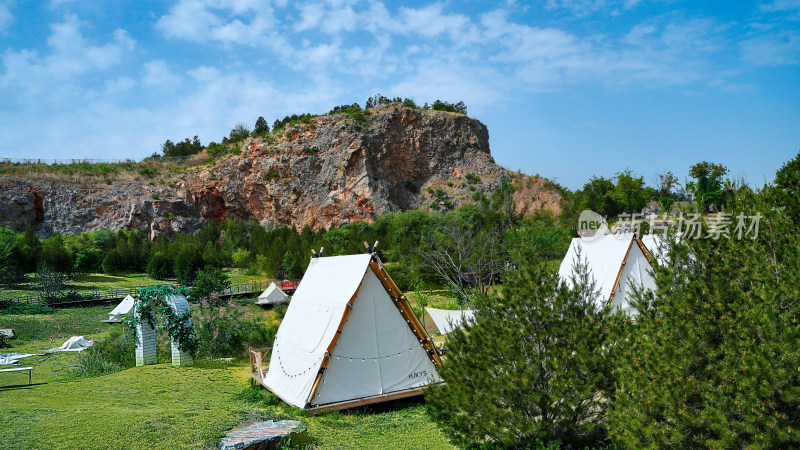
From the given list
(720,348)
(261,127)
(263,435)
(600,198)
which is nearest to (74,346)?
(263,435)

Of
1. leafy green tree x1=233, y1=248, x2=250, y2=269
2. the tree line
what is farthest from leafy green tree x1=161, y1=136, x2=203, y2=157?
leafy green tree x1=233, y1=248, x2=250, y2=269

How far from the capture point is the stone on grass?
5742 millimetres

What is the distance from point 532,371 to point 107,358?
35.6ft

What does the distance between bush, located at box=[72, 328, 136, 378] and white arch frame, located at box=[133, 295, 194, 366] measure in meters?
0.48

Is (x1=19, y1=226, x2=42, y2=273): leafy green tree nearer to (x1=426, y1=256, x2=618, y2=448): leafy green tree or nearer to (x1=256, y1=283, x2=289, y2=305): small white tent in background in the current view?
(x1=256, y1=283, x2=289, y2=305): small white tent in background

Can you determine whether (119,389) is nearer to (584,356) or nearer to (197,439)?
(197,439)

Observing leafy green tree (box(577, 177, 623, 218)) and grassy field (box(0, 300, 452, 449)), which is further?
leafy green tree (box(577, 177, 623, 218))

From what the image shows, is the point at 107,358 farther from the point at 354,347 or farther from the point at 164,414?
the point at 354,347

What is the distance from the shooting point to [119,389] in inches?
368

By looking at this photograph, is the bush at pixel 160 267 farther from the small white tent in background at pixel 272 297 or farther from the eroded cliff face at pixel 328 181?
the eroded cliff face at pixel 328 181

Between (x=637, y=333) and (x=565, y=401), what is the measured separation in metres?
1.01

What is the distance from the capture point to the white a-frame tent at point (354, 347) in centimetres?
809

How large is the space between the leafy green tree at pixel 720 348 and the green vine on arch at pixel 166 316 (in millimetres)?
9673

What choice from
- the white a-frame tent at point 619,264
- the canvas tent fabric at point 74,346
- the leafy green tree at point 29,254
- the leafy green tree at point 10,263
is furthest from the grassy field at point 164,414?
the leafy green tree at point 29,254
